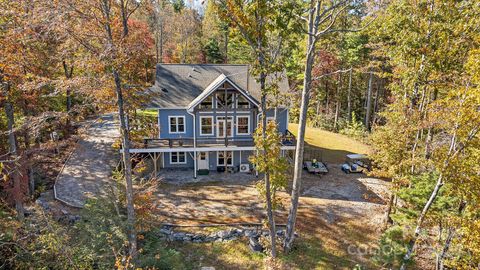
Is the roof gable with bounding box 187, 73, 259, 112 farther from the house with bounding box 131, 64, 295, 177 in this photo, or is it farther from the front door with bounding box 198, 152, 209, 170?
the front door with bounding box 198, 152, 209, 170

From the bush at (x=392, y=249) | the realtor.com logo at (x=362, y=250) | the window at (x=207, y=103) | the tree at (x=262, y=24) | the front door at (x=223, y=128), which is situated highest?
the tree at (x=262, y=24)

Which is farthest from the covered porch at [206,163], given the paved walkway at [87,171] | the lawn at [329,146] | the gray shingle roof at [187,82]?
the lawn at [329,146]

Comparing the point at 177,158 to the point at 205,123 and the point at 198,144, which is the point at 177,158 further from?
the point at 205,123

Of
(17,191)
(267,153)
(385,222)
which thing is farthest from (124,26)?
(385,222)

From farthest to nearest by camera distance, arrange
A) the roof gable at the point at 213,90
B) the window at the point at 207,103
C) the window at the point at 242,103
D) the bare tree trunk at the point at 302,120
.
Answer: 1. the window at the point at 242,103
2. the window at the point at 207,103
3. the roof gable at the point at 213,90
4. the bare tree trunk at the point at 302,120

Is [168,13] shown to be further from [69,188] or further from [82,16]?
[82,16]

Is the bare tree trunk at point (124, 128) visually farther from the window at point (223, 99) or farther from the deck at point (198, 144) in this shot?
the window at point (223, 99)
